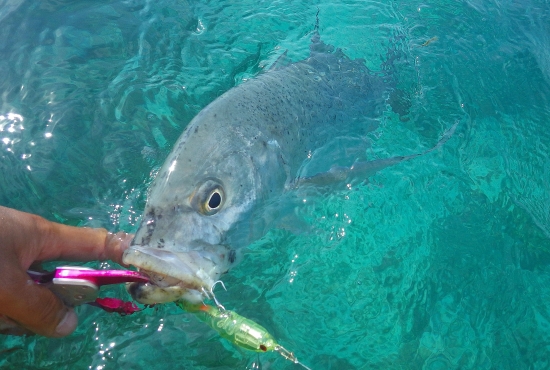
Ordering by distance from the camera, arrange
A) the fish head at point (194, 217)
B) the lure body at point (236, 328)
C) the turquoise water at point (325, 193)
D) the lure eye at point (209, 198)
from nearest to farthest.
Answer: the fish head at point (194, 217) < the lure body at point (236, 328) < the lure eye at point (209, 198) < the turquoise water at point (325, 193)

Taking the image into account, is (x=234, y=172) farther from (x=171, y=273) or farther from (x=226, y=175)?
(x=171, y=273)

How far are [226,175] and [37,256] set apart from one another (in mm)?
1151

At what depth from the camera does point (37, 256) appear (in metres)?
2.46

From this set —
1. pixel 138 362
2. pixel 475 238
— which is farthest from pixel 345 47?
pixel 138 362

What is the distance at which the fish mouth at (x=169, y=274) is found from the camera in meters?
1.89

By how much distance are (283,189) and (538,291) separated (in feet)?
7.13

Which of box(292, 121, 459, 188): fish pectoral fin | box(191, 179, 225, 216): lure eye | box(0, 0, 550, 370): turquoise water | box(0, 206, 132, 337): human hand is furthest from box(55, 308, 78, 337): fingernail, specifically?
box(292, 121, 459, 188): fish pectoral fin

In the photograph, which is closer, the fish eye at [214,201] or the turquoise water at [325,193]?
the fish eye at [214,201]

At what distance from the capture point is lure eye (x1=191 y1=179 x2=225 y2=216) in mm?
2311

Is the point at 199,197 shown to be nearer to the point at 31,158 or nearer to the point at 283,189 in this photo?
the point at 283,189

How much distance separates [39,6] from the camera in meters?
5.29

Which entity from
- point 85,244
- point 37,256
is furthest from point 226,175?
point 37,256

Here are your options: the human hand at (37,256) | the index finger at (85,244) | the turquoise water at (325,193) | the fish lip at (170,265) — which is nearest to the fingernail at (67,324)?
the human hand at (37,256)

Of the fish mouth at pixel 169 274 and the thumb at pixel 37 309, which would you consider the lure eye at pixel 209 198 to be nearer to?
the fish mouth at pixel 169 274
